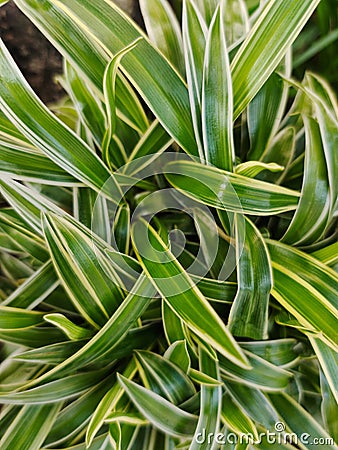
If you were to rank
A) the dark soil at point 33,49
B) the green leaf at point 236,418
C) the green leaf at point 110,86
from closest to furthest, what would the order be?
the green leaf at point 110,86 < the green leaf at point 236,418 < the dark soil at point 33,49

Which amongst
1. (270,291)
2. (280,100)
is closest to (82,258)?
(270,291)

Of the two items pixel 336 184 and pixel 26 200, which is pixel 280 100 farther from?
pixel 26 200

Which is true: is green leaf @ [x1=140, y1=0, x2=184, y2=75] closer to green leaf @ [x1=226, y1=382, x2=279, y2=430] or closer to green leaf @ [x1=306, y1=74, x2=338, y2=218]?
green leaf @ [x1=306, y1=74, x2=338, y2=218]

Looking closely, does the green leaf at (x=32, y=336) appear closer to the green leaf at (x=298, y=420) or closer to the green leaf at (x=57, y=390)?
the green leaf at (x=57, y=390)

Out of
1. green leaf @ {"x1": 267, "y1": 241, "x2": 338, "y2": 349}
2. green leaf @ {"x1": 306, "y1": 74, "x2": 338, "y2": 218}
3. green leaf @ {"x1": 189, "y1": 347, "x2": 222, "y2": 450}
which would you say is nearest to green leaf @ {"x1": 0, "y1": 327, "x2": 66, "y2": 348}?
green leaf @ {"x1": 189, "y1": 347, "x2": 222, "y2": 450}

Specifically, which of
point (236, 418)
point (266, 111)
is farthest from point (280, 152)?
point (236, 418)

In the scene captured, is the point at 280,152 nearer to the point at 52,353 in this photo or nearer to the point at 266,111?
the point at 266,111

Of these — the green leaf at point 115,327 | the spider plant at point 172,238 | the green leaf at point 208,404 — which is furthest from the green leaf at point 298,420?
the green leaf at point 115,327
